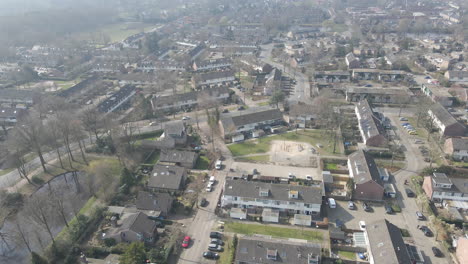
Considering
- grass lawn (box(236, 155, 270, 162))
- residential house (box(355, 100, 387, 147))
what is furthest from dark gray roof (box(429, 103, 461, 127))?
grass lawn (box(236, 155, 270, 162))

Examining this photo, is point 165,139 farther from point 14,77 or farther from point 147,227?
point 14,77

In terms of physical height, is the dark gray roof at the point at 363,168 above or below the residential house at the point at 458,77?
below

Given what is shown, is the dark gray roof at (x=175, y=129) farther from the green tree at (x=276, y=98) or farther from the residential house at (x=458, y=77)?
the residential house at (x=458, y=77)

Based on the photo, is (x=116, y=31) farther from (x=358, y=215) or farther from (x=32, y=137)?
(x=358, y=215)

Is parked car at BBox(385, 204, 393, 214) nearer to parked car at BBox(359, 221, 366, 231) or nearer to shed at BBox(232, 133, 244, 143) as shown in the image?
parked car at BBox(359, 221, 366, 231)

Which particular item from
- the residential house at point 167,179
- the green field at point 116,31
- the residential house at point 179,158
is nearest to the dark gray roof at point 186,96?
the residential house at point 179,158

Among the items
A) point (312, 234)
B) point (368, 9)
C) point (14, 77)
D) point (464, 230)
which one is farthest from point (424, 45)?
point (14, 77)
